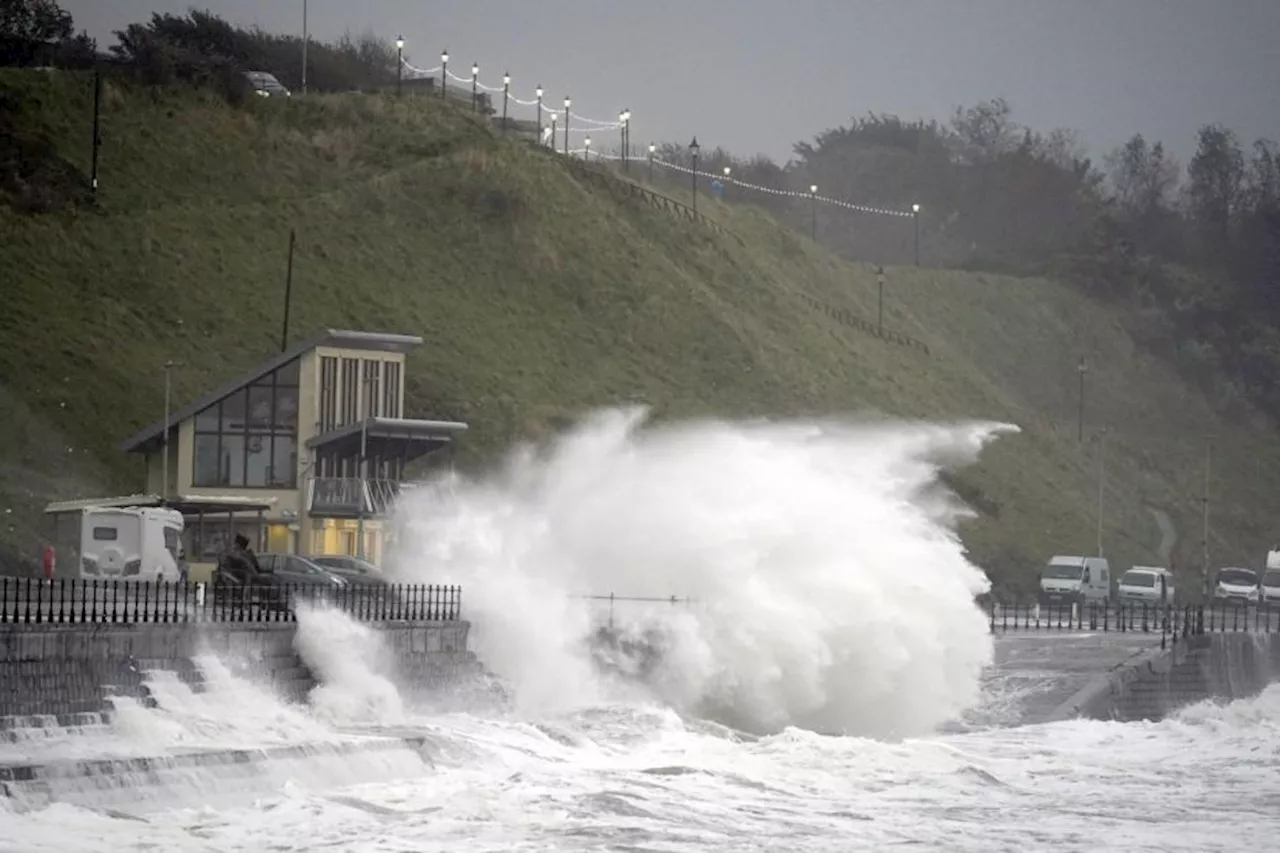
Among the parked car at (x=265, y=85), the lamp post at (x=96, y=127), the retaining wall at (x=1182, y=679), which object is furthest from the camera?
the parked car at (x=265, y=85)

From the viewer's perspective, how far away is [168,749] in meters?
28.0

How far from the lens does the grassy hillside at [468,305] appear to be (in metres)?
81.6

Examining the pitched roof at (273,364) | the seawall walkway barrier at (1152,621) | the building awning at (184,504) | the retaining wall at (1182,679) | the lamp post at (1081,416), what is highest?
the lamp post at (1081,416)

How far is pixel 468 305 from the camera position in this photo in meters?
97.0

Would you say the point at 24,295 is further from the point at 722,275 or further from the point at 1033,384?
the point at 1033,384

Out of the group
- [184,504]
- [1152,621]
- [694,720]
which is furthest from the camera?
[1152,621]

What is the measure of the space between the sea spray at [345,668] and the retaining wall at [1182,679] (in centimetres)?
1542

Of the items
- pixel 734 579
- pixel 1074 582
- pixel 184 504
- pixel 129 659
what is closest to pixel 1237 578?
pixel 1074 582

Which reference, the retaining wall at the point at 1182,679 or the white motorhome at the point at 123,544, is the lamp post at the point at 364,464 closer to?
the white motorhome at the point at 123,544

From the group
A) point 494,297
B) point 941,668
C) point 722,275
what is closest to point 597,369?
point 494,297

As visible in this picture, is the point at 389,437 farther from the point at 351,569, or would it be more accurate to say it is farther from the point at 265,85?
the point at 265,85

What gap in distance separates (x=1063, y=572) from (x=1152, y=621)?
12.1 meters

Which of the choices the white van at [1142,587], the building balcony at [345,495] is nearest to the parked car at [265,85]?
the white van at [1142,587]

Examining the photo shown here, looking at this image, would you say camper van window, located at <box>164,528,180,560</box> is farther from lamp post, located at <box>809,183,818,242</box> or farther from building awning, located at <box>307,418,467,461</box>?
lamp post, located at <box>809,183,818,242</box>
